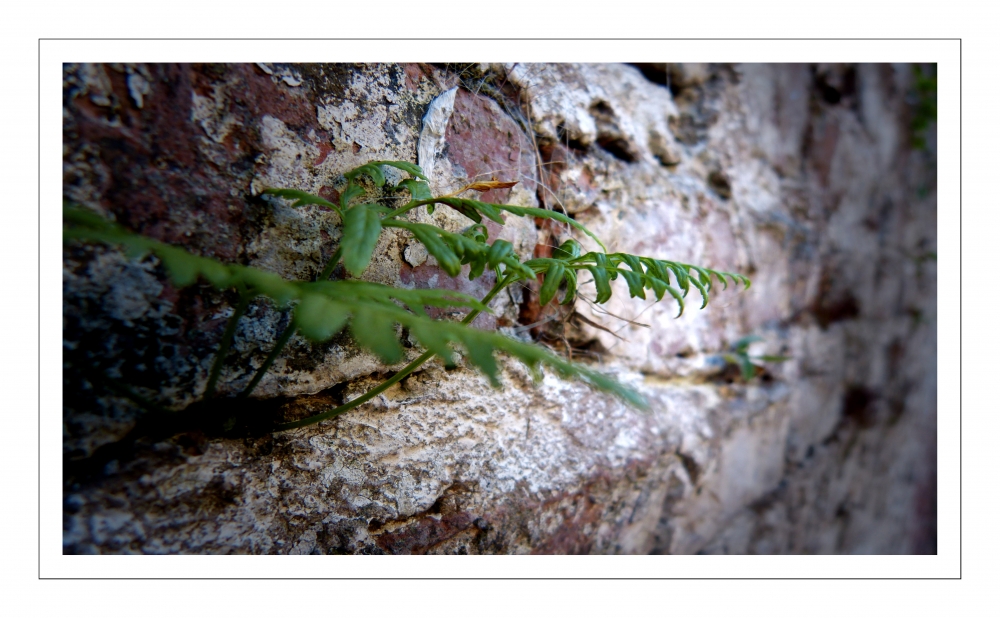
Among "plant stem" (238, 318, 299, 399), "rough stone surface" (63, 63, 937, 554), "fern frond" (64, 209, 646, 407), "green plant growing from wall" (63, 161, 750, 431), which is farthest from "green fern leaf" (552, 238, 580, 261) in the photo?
"plant stem" (238, 318, 299, 399)

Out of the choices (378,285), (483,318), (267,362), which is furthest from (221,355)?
(483,318)

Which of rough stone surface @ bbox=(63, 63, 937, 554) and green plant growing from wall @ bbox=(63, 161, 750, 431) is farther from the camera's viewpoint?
rough stone surface @ bbox=(63, 63, 937, 554)

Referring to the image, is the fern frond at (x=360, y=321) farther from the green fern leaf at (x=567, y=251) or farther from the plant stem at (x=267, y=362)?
the green fern leaf at (x=567, y=251)

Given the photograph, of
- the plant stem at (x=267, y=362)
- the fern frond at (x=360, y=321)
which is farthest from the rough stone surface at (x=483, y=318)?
the fern frond at (x=360, y=321)

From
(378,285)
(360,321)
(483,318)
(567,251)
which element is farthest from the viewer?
(483,318)

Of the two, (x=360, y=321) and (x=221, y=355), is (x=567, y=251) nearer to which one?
(x=360, y=321)

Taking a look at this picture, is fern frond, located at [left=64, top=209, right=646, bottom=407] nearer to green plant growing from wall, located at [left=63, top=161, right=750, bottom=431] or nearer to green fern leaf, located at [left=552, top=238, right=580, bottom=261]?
green plant growing from wall, located at [left=63, top=161, right=750, bottom=431]

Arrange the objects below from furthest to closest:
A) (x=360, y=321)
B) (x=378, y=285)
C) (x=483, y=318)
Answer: (x=483, y=318), (x=378, y=285), (x=360, y=321)
